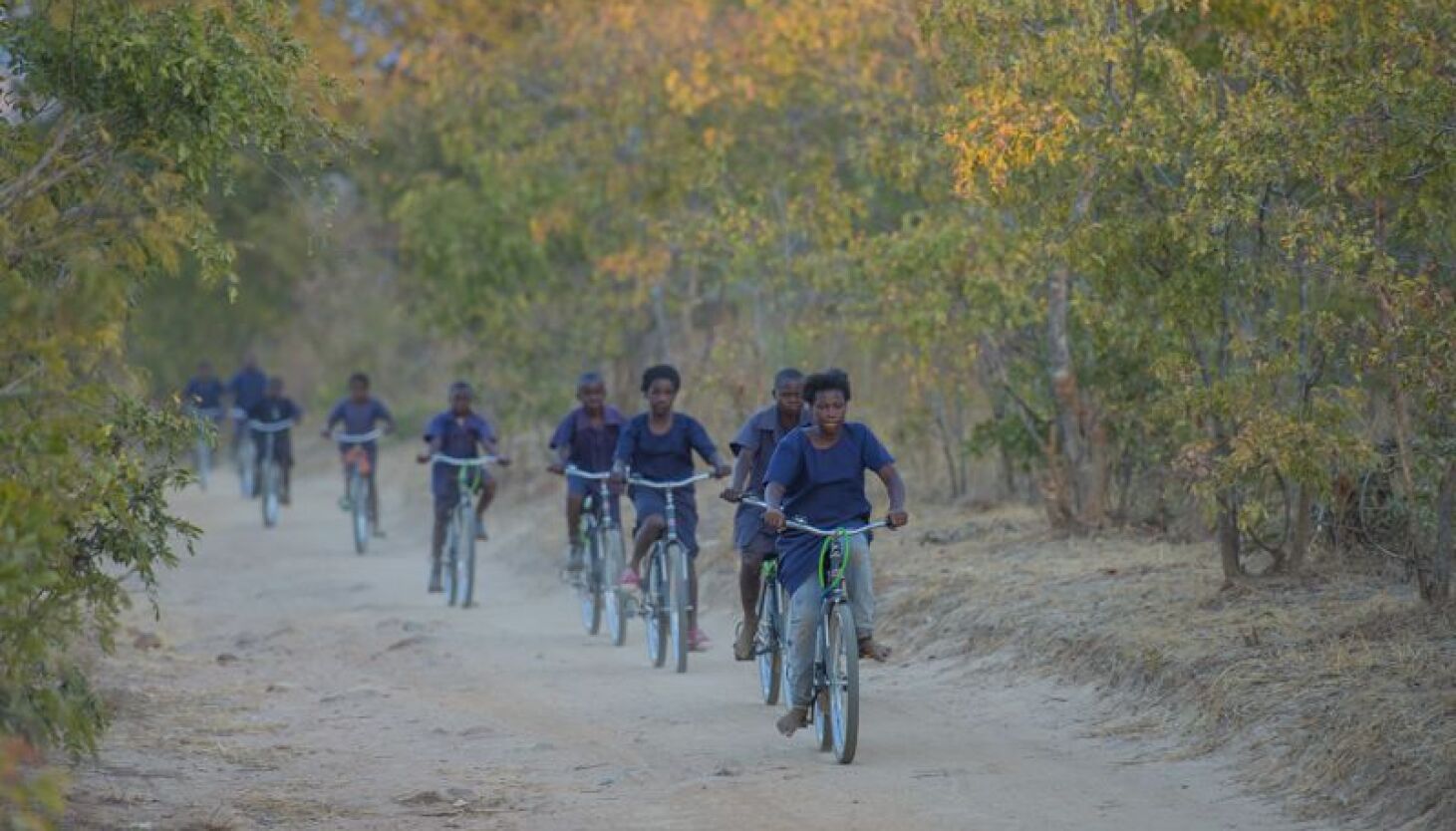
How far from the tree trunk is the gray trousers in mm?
3102

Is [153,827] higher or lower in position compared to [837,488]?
lower

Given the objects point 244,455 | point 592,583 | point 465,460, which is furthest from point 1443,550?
point 244,455

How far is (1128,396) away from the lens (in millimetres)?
17734

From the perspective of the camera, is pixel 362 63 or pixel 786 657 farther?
pixel 362 63

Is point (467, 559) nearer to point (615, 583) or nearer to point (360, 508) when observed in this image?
point (615, 583)

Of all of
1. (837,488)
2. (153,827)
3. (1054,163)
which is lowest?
(153,827)

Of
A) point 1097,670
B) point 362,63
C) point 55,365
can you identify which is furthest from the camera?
point 362,63

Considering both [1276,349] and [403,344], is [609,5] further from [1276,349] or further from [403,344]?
[403,344]

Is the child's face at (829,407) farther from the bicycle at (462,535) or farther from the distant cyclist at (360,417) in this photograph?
the distant cyclist at (360,417)

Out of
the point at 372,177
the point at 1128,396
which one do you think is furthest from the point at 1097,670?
the point at 372,177

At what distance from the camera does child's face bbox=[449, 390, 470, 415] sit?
66.6ft

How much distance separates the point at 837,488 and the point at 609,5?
1655 centimetres

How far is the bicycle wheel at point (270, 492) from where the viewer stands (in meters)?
29.7

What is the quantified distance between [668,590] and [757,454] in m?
1.83
